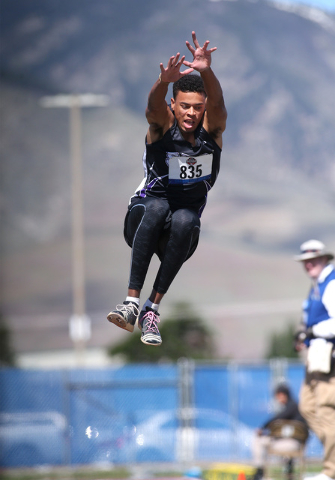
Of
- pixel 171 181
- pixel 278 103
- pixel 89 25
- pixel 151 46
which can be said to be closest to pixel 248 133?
pixel 278 103

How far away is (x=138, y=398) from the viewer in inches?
606

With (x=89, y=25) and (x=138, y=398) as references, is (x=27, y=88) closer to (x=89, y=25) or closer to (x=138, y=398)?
(x=89, y=25)

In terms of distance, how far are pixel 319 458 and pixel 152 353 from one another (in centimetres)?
1960

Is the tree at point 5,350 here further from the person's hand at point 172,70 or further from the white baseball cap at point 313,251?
the person's hand at point 172,70

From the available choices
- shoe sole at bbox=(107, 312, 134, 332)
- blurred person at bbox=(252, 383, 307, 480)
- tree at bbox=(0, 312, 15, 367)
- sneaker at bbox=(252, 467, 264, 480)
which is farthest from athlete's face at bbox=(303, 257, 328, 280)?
tree at bbox=(0, 312, 15, 367)

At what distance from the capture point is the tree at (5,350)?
38.2 metres

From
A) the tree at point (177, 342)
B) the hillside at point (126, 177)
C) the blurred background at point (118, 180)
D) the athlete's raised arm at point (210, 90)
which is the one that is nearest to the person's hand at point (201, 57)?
the athlete's raised arm at point (210, 90)

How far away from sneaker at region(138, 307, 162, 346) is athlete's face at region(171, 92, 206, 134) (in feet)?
4.10

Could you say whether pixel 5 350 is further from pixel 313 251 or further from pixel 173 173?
pixel 173 173

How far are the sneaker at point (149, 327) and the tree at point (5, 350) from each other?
33893mm

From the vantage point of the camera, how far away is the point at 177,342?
113 feet

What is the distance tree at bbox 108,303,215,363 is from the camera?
108 feet

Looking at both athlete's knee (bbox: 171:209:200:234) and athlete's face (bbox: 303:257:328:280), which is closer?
→ athlete's knee (bbox: 171:209:200:234)

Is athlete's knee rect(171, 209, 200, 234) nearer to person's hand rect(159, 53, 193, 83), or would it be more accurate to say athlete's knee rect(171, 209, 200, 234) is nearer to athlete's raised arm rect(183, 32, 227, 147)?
athlete's raised arm rect(183, 32, 227, 147)
